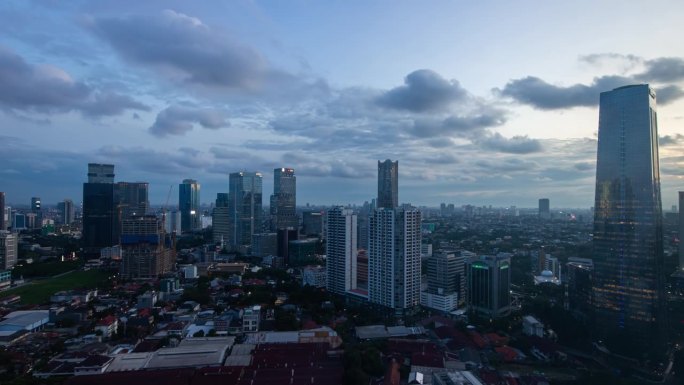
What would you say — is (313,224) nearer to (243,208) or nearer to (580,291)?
(243,208)

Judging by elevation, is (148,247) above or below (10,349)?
above

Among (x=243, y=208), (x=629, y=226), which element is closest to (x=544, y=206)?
(x=243, y=208)

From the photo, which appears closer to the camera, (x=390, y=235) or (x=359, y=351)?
(x=359, y=351)

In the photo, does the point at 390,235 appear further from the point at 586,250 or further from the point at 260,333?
the point at 586,250

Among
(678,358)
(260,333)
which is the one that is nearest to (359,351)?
(260,333)

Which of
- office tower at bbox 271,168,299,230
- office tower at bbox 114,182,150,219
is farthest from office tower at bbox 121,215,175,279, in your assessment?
office tower at bbox 271,168,299,230

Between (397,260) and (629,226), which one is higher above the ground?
(629,226)

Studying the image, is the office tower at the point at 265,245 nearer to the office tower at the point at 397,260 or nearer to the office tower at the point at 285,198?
the office tower at the point at 285,198
